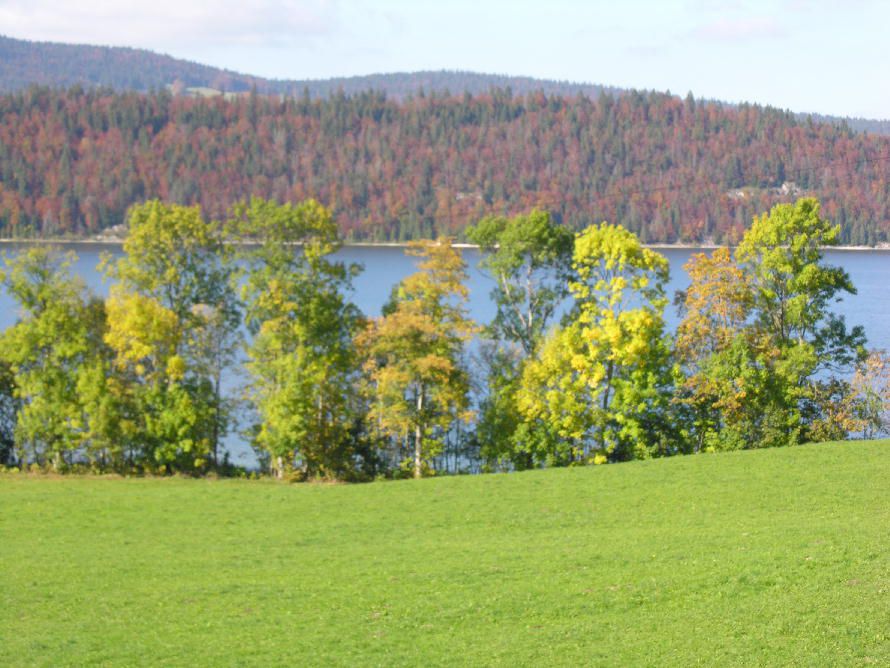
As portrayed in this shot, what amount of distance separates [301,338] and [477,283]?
66.5m

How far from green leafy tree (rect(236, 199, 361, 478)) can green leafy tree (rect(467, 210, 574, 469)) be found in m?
5.66

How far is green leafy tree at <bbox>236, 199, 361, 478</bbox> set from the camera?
3909 cm

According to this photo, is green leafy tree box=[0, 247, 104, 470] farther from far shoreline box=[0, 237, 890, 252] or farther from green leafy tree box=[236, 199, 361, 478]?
far shoreline box=[0, 237, 890, 252]

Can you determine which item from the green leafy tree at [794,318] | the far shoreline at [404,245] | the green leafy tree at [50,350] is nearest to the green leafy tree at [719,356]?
the green leafy tree at [794,318]

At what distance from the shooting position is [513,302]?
148 feet

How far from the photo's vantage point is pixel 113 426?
4050cm

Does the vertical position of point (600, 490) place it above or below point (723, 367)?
below

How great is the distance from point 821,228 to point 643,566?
22.2 m

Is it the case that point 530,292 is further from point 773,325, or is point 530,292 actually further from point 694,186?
point 694,186

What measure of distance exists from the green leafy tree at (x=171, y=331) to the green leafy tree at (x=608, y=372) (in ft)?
42.4

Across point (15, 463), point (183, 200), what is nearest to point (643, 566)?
point (15, 463)

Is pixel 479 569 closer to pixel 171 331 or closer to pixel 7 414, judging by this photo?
pixel 171 331

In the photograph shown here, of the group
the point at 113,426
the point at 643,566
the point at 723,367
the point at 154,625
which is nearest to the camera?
the point at 154,625

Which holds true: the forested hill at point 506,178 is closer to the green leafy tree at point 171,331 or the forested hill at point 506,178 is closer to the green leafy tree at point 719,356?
the green leafy tree at point 719,356
